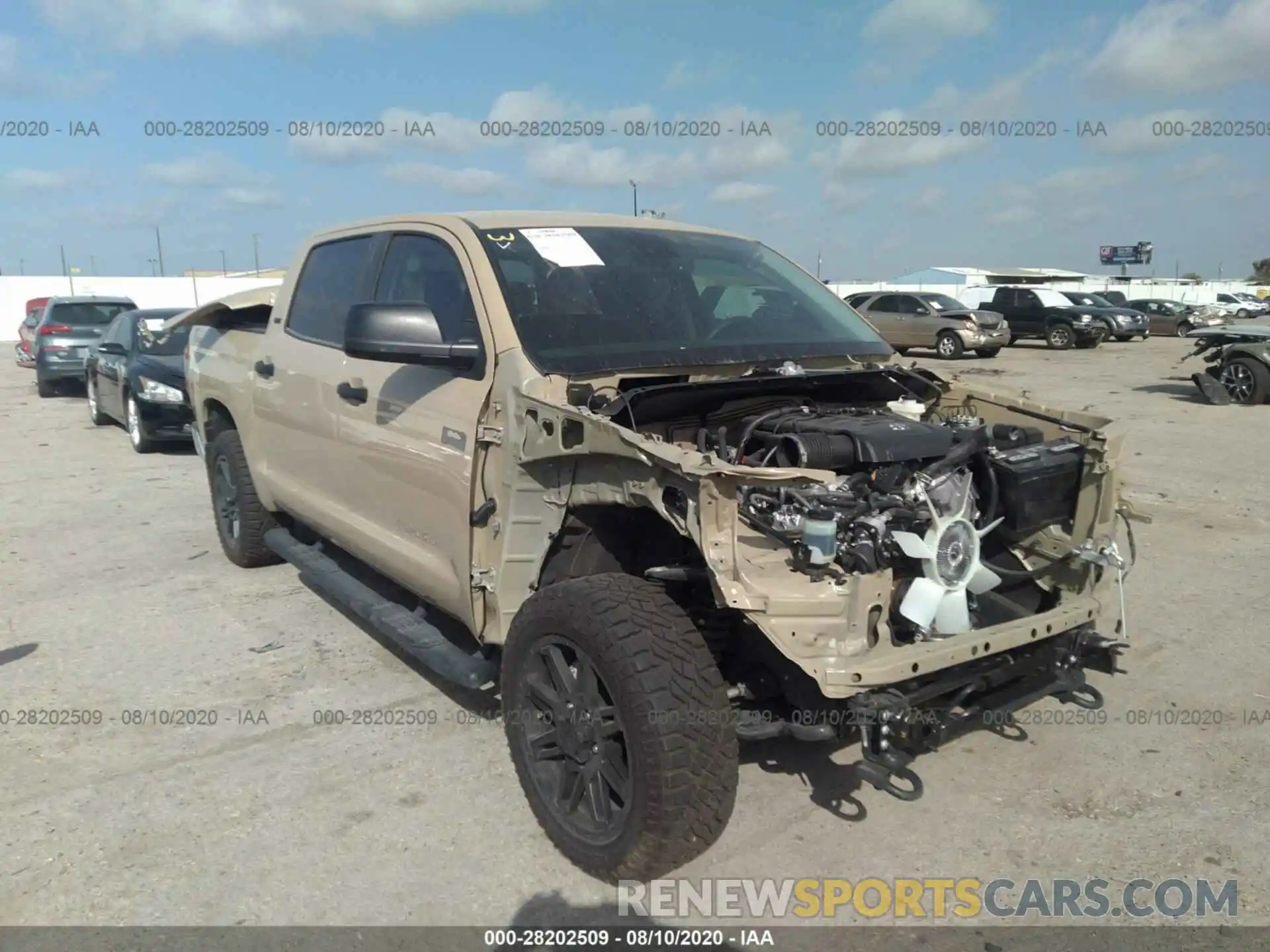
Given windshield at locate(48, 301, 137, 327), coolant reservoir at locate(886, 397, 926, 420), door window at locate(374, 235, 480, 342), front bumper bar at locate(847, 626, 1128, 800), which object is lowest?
front bumper bar at locate(847, 626, 1128, 800)

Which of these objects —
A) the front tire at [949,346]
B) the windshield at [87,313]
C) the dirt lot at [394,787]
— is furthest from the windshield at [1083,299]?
the dirt lot at [394,787]

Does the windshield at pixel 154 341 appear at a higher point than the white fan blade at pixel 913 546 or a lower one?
higher

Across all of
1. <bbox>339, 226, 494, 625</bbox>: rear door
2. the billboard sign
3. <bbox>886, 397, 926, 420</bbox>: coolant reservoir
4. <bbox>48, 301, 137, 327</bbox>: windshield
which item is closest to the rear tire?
<bbox>339, 226, 494, 625</bbox>: rear door

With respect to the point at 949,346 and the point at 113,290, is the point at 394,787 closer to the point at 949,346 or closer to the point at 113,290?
the point at 949,346

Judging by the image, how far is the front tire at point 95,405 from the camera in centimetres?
1250

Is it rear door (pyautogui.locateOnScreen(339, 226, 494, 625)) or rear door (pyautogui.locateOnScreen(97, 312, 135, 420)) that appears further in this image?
rear door (pyautogui.locateOnScreen(97, 312, 135, 420))

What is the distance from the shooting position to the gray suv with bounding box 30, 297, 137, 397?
1560 centimetres

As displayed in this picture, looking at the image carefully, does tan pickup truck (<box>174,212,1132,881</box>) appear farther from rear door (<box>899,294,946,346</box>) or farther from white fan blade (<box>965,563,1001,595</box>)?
rear door (<box>899,294,946,346</box>)

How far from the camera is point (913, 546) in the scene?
2.84 meters

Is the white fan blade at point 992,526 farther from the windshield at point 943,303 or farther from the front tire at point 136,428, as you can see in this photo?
the windshield at point 943,303

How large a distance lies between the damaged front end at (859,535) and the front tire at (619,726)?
0.18 m

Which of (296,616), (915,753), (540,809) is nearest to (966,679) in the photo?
(915,753)

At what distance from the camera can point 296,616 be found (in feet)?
17.1

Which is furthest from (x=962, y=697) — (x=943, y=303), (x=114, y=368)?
(x=943, y=303)
